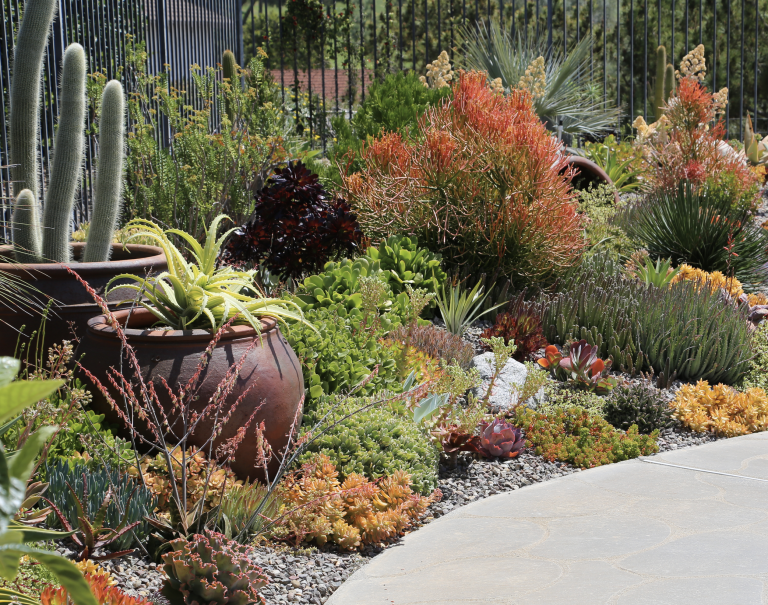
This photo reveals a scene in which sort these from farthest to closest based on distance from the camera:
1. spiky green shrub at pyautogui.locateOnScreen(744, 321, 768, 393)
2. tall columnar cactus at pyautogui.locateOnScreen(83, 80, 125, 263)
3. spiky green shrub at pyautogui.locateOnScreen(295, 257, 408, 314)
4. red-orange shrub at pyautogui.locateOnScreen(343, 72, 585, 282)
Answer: red-orange shrub at pyautogui.locateOnScreen(343, 72, 585, 282)
spiky green shrub at pyautogui.locateOnScreen(744, 321, 768, 393)
spiky green shrub at pyautogui.locateOnScreen(295, 257, 408, 314)
tall columnar cactus at pyautogui.locateOnScreen(83, 80, 125, 263)

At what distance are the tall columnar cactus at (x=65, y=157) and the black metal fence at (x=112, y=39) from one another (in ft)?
2.25

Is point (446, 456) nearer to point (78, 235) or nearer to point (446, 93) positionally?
point (78, 235)

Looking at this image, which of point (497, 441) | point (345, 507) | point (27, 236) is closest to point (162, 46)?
point (27, 236)

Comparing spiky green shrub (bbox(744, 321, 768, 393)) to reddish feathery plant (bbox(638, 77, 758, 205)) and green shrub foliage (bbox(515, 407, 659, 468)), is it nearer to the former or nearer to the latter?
green shrub foliage (bbox(515, 407, 659, 468))

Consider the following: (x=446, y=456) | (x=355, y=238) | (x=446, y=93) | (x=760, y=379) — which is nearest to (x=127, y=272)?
(x=446, y=456)

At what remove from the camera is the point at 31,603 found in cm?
114

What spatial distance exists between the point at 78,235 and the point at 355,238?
2.72m

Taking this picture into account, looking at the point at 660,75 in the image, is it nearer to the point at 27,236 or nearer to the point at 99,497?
the point at 27,236

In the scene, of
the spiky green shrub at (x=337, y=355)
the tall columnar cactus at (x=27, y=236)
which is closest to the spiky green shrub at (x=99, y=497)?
the spiky green shrub at (x=337, y=355)

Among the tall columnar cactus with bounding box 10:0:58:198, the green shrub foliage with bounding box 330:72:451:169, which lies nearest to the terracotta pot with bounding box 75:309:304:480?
the tall columnar cactus with bounding box 10:0:58:198

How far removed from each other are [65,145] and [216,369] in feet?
5.87

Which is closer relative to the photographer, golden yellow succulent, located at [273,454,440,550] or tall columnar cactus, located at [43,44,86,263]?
golden yellow succulent, located at [273,454,440,550]

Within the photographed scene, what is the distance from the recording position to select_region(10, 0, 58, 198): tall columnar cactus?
4.09m

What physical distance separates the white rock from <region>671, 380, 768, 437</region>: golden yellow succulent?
85 centimetres
